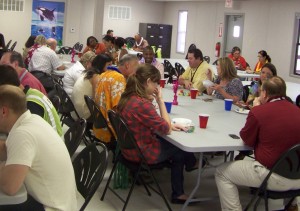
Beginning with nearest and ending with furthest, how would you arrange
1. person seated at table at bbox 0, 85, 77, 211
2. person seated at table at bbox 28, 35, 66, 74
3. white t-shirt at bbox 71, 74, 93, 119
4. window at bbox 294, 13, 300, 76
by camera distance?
person seated at table at bbox 0, 85, 77, 211
white t-shirt at bbox 71, 74, 93, 119
person seated at table at bbox 28, 35, 66, 74
window at bbox 294, 13, 300, 76

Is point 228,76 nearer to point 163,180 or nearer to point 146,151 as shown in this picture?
point 163,180

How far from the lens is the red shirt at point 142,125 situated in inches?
134

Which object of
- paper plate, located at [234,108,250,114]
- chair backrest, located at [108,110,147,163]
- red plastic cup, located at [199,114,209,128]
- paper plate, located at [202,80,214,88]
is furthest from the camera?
paper plate, located at [202,80,214,88]

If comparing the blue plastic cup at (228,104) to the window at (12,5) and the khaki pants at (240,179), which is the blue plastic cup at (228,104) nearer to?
the khaki pants at (240,179)

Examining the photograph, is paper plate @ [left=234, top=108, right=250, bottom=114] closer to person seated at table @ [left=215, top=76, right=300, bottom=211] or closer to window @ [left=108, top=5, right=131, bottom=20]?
person seated at table @ [left=215, top=76, right=300, bottom=211]

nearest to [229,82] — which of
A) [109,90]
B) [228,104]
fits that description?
[228,104]

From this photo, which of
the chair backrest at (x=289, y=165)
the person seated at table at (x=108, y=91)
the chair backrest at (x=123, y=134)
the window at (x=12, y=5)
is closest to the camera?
the chair backrest at (x=289, y=165)

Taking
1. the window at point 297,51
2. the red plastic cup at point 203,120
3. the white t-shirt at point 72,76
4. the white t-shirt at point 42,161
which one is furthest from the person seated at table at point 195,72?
the window at point 297,51

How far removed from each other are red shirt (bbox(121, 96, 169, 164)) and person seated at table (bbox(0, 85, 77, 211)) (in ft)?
4.39

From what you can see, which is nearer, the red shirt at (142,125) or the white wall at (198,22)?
the red shirt at (142,125)

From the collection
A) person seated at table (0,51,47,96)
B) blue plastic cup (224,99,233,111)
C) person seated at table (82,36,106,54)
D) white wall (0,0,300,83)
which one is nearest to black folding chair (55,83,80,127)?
person seated at table (0,51,47,96)

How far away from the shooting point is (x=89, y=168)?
96.2 inches

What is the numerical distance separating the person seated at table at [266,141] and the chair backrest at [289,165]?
40 mm

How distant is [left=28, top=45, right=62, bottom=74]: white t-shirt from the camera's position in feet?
21.5
